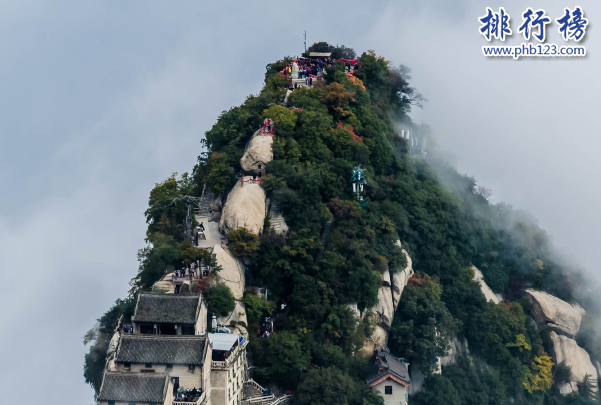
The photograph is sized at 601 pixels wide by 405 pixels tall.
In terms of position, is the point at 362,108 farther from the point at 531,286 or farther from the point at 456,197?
the point at 531,286

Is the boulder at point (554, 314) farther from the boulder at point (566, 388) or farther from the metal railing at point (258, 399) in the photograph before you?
the metal railing at point (258, 399)

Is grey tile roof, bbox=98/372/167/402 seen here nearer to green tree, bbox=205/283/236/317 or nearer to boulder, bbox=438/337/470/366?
green tree, bbox=205/283/236/317

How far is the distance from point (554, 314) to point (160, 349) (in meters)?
42.3

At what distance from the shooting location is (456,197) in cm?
8600

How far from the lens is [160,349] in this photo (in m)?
55.3

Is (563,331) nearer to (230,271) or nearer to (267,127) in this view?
(267,127)

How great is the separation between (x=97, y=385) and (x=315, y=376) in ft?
53.4

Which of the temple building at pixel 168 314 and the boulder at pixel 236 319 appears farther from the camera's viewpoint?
the boulder at pixel 236 319

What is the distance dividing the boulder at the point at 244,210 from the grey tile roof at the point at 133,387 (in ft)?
57.7

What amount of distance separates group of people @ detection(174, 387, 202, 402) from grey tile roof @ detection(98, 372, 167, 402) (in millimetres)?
2219

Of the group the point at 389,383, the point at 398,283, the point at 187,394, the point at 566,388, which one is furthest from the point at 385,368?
the point at 566,388

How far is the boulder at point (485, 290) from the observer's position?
268ft

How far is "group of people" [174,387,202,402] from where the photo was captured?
176 feet

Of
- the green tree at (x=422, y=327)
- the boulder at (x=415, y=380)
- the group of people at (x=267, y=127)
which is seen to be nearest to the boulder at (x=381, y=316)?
the green tree at (x=422, y=327)
